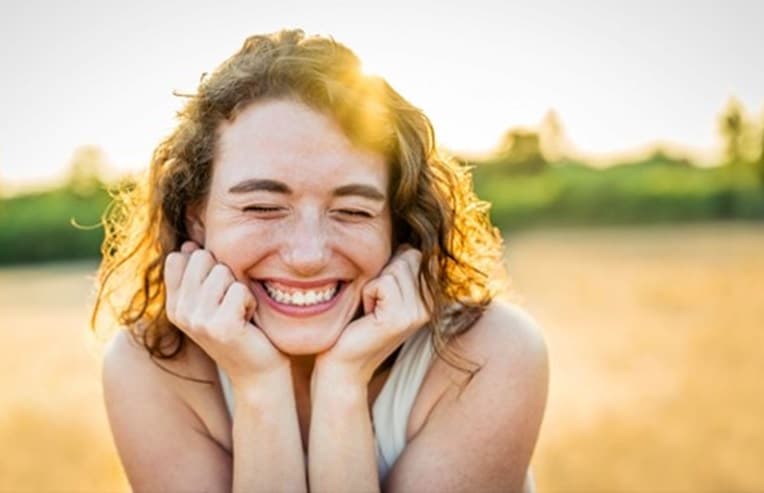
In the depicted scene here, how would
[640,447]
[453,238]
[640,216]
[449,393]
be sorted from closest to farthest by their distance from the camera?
[449,393]
[453,238]
[640,447]
[640,216]

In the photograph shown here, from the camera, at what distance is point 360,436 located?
3.43 m

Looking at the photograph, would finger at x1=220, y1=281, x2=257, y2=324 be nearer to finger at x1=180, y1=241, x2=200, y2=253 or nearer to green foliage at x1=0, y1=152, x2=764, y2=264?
finger at x1=180, y1=241, x2=200, y2=253

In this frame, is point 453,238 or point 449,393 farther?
point 453,238

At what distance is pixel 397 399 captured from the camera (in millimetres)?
3734

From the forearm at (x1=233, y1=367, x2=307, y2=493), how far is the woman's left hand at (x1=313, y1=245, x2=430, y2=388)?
0.61 ft

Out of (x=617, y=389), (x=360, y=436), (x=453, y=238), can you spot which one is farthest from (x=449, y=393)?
(x=617, y=389)

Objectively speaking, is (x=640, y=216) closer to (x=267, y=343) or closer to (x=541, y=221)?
(x=541, y=221)

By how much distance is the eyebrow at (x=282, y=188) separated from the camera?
3.35 meters

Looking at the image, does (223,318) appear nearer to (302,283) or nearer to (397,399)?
(302,283)

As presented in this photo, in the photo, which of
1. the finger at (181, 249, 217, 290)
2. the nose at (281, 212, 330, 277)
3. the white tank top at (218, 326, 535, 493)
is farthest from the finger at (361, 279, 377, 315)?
the finger at (181, 249, 217, 290)

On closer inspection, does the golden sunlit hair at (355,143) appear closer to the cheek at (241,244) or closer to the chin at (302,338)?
the cheek at (241,244)

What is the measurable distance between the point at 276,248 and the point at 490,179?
78.5ft

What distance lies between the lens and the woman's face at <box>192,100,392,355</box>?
3.34 m

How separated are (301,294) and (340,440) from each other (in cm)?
54
